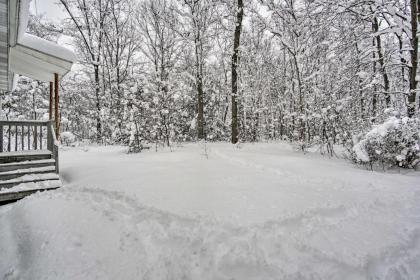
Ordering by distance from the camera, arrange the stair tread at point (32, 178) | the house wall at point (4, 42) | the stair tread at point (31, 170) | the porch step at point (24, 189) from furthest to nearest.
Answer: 1. the stair tread at point (31, 170)
2. the stair tread at point (32, 178)
3. the porch step at point (24, 189)
4. the house wall at point (4, 42)

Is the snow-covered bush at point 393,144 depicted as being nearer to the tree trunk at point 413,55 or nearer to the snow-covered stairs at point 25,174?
the tree trunk at point 413,55

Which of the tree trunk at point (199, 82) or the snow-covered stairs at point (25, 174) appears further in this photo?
the tree trunk at point (199, 82)

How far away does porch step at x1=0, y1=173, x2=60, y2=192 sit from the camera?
206 inches

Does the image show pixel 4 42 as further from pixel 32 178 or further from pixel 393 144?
pixel 393 144

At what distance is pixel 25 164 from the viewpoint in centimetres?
575

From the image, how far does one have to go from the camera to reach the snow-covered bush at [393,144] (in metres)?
5.77

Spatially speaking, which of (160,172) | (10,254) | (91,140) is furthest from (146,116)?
(91,140)

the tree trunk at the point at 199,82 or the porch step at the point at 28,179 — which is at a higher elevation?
the tree trunk at the point at 199,82

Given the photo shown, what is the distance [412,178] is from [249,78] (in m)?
12.1

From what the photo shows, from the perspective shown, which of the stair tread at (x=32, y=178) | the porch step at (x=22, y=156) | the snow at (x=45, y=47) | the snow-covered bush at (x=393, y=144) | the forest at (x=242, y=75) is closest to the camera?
the stair tread at (x=32, y=178)

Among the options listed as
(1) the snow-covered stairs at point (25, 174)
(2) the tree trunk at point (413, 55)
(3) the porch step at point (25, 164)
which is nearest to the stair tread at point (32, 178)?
(1) the snow-covered stairs at point (25, 174)

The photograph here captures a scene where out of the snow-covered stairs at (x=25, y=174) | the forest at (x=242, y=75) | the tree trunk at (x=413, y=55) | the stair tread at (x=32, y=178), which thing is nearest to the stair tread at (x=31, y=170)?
the snow-covered stairs at (x=25, y=174)

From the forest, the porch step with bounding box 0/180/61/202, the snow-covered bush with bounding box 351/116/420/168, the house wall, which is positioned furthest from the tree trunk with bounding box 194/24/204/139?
the porch step with bounding box 0/180/61/202

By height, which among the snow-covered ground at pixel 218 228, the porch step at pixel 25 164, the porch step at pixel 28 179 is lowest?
the snow-covered ground at pixel 218 228
